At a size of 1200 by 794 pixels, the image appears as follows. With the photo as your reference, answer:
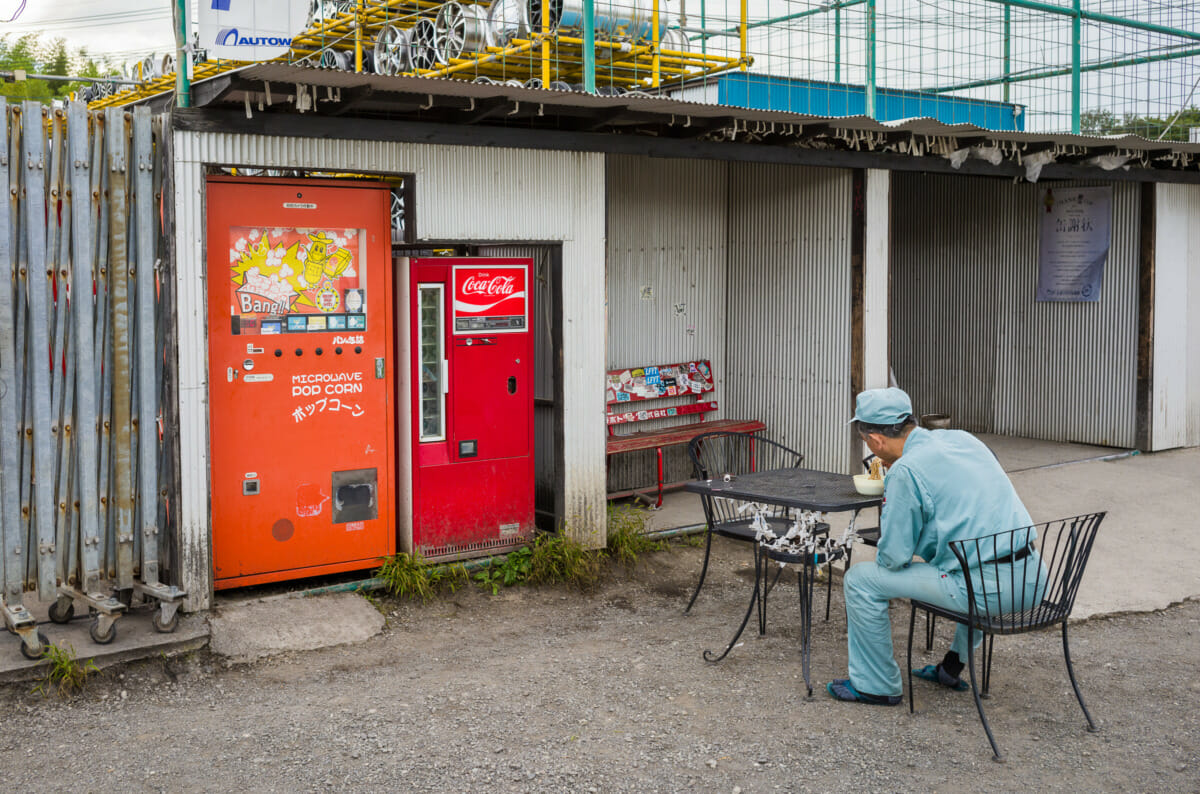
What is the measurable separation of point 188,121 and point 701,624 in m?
3.89

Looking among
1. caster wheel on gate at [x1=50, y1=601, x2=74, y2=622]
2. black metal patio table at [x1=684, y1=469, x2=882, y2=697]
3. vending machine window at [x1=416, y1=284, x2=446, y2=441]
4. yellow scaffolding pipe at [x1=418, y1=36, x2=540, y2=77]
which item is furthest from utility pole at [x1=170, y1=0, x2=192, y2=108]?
black metal patio table at [x1=684, y1=469, x2=882, y2=697]

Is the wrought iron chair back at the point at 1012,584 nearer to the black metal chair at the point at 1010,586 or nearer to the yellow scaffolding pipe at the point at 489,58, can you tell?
the black metal chair at the point at 1010,586

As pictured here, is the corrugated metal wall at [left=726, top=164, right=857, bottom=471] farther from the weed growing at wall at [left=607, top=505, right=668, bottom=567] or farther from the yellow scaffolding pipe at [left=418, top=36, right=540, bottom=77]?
the yellow scaffolding pipe at [left=418, top=36, right=540, bottom=77]

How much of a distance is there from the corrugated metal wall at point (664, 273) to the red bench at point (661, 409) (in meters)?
0.09

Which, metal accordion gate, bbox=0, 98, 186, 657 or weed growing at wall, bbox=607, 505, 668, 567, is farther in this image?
weed growing at wall, bbox=607, 505, 668, 567

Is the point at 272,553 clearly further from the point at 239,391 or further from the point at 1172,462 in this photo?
the point at 1172,462

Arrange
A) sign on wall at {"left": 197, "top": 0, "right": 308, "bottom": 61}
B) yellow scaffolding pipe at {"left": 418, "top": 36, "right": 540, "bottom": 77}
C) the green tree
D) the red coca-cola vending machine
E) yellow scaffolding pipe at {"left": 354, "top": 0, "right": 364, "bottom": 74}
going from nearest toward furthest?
sign on wall at {"left": 197, "top": 0, "right": 308, "bottom": 61}
the red coca-cola vending machine
yellow scaffolding pipe at {"left": 418, "top": 36, "right": 540, "bottom": 77}
yellow scaffolding pipe at {"left": 354, "top": 0, "right": 364, "bottom": 74}
the green tree

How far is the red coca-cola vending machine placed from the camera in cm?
688

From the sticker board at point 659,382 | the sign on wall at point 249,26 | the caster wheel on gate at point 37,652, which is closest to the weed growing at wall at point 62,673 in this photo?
the caster wheel on gate at point 37,652

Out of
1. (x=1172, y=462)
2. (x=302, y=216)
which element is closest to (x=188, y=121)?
(x=302, y=216)

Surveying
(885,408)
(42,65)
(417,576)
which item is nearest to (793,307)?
(417,576)

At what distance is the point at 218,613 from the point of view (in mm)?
5930

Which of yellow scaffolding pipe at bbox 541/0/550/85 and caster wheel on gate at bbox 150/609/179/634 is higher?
yellow scaffolding pipe at bbox 541/0/550/85

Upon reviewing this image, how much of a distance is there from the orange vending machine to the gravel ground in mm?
738
